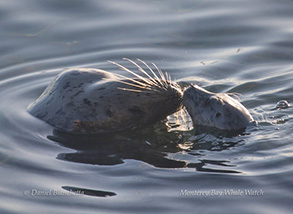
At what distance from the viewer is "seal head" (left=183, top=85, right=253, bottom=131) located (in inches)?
254

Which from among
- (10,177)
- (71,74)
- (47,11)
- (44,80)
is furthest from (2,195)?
(47,11)

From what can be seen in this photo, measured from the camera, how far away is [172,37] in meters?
9.29

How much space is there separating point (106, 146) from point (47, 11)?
468 centimetres

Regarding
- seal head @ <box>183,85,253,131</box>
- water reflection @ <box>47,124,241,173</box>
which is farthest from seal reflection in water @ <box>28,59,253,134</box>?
water reflection @ <box>47,124,241,173</box>

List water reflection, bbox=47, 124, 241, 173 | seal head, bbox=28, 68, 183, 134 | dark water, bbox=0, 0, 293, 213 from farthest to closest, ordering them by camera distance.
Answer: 1. seal head, bbox=28, 68, 183, 134
2. water reflection, bbox=47, 124, 241, 173
3. dark water, bbox=0, 0, 293, 213

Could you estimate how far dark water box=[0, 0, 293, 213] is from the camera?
5051mm

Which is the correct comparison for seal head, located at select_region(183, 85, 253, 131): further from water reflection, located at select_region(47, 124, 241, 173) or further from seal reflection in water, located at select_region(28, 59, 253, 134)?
water reflection, located at select_region(47, 124, 241, 173)

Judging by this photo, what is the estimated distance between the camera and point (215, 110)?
6543mm

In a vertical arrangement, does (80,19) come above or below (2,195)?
above

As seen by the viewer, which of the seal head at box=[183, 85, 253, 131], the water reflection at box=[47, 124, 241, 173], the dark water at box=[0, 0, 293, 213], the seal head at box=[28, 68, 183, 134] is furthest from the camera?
the seal head at box=[183, 85, 253, 131]

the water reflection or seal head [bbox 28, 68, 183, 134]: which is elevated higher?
seal head [bbox 28, 68, 183, 134]

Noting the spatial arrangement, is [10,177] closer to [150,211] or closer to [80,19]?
[150,211]

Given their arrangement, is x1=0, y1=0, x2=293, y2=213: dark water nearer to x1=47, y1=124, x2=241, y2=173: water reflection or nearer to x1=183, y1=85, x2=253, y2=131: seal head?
x1=47, y1=124, x2=241, y2=173: water reflection

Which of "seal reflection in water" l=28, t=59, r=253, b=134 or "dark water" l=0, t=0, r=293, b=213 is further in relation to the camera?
"seal reflection in water" l=28, t=59, r=253, b=134
